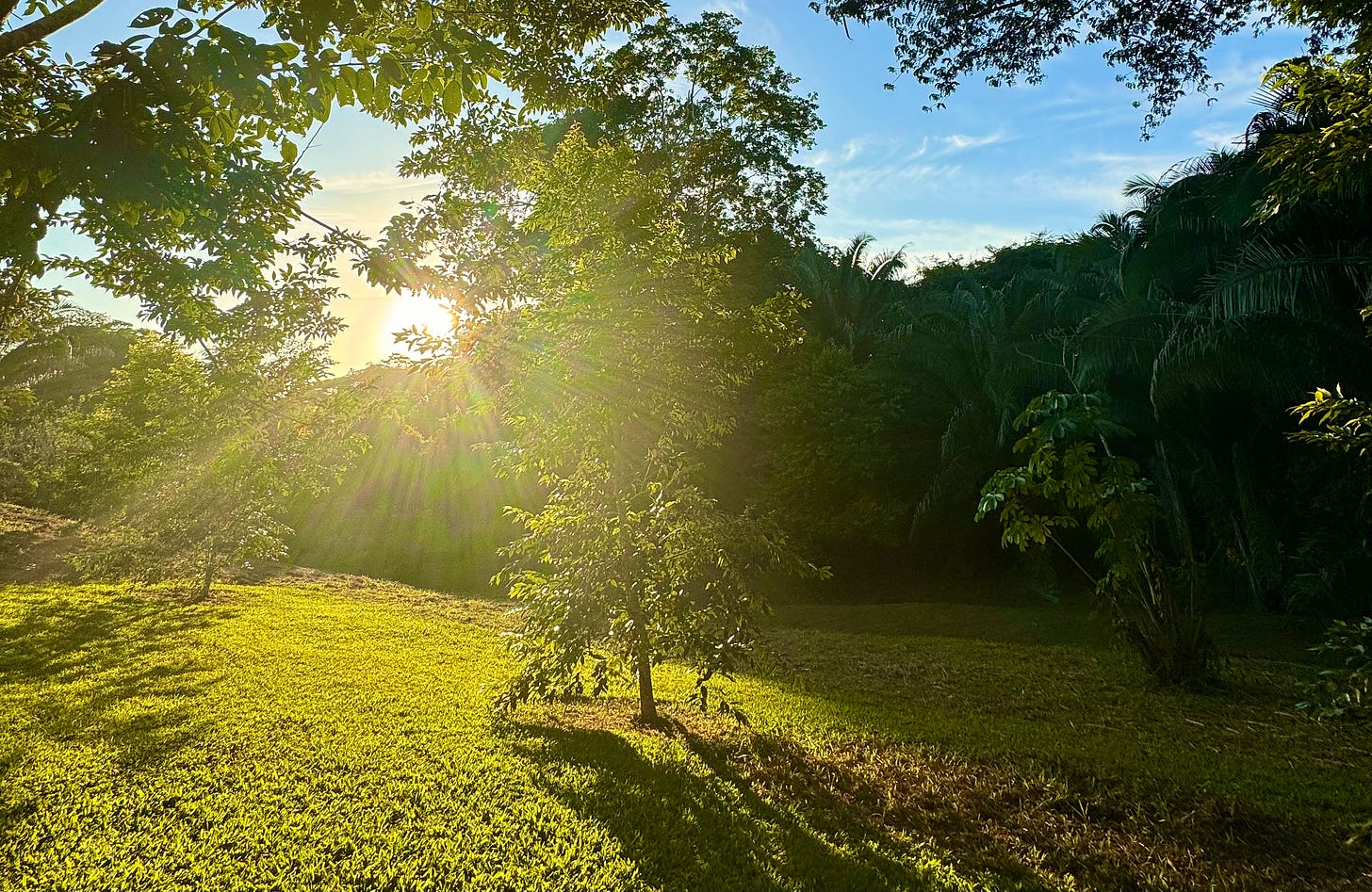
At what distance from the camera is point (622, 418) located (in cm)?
562

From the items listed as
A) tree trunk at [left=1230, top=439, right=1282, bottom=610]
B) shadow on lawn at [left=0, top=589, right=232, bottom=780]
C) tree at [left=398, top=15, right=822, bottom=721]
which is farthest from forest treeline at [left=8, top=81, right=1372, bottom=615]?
shadow on lawn at [left=0, top=589, right=232, bottom=780]

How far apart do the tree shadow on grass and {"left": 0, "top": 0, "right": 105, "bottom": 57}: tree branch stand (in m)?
5.07

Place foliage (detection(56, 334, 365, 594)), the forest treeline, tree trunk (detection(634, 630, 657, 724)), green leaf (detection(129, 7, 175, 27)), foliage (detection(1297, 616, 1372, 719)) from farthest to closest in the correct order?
foliage (detection(56, 334, 365, 594))
the forest treeline
tree trunk (detection(634, 630, 657, 724))
foliage (detection(1297, 616, 1372, 719))
green leaf (detection(129, 7, 175, 27))

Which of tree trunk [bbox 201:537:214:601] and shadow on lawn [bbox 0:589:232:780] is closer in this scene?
shadow on lawn [bbox 0:589:232:780]

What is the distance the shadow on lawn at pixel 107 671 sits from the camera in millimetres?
5520

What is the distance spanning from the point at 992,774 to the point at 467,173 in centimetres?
648

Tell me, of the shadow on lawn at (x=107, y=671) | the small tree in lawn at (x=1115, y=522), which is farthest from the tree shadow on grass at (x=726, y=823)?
the small tree in lawn at (x=1115, y=522)

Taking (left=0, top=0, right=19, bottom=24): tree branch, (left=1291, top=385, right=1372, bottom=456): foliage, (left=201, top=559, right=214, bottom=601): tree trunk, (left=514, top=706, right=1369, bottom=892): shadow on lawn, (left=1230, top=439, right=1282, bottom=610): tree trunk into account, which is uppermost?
(left=0, top=0, right=19, bottom=24): tree branch

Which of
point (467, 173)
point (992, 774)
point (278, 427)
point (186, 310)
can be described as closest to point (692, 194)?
point (278, 427)

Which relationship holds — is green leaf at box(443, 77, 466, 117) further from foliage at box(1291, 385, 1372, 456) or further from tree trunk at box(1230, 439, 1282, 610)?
tree trunk at box(1230, 439, 1282, 610)

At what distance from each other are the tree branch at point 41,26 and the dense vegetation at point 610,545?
0.02 m

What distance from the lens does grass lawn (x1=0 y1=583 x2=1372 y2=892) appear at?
357 centimetres

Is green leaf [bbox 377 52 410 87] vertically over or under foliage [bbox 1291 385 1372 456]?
over

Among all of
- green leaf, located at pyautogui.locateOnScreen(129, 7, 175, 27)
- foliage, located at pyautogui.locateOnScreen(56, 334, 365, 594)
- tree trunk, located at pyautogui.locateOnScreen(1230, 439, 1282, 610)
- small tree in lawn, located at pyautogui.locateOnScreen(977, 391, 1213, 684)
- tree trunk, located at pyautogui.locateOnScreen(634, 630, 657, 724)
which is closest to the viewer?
green leaf, located at pyautogui.locateOnScreen(129, 7, 175, 27)
